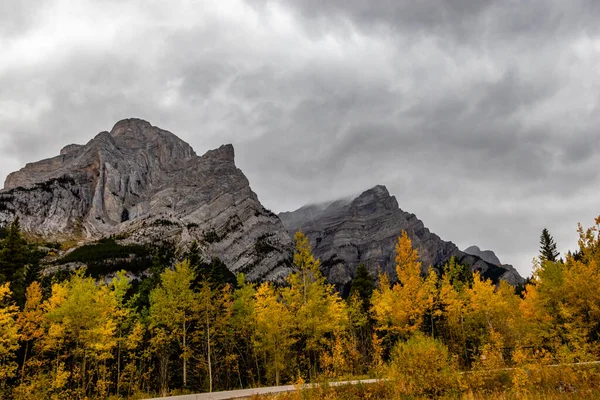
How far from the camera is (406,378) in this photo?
15.0 metres

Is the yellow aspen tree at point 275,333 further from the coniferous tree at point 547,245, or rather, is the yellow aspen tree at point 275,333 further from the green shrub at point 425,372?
the coniferous tree at point 547,245

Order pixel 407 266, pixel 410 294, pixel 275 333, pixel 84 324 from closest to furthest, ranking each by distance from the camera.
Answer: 1. pixel 84 324
2. pixel 410 294
3. pixel 407 266
4. pixel 275 333

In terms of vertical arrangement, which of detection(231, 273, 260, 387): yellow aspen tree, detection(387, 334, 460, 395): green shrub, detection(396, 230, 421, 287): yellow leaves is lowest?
detection(387, 334, 460, 395): green shrub

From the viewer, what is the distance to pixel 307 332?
3116cm

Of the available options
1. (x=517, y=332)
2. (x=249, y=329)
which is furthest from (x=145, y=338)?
(x=517, y=332)

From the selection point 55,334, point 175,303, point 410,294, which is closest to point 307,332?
point 410,294

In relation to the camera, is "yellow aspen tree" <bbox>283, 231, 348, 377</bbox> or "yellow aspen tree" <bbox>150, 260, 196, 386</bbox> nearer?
"yellow aspen tree" <bbox>150, 260, 196, 386</bbox>

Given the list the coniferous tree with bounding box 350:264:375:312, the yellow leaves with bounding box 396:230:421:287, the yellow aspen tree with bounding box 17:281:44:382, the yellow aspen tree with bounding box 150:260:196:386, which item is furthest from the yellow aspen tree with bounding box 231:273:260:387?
the coniferous tree with bounding box 350:264:375:312

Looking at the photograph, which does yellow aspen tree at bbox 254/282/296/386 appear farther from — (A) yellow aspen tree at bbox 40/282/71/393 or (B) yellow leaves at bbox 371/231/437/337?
(A) yellow aspen tree at bbox 40/282/71/393

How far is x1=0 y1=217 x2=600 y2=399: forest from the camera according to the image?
15711 mm

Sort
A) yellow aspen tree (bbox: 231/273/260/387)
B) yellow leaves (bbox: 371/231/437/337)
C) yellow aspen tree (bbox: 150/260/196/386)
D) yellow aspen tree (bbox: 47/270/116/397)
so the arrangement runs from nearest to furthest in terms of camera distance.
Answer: yellow aspen tree (bbox: 47/270/116/397) → yellow leaves (bbox: 371/231/437/337) → yellow aspen tree (bbox: 150/260/196/386) → yellow aspen tree (bbox: 231/273/260/387)

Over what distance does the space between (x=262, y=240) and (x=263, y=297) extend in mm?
158348

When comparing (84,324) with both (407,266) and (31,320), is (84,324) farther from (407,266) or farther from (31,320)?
(407,266)

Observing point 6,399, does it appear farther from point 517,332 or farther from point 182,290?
point 517,332
